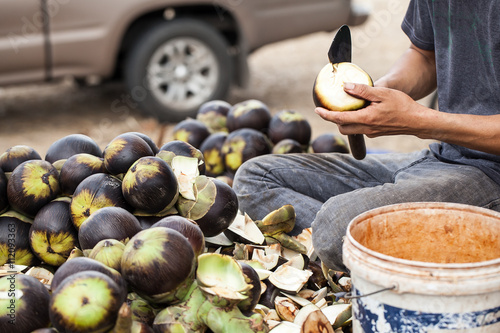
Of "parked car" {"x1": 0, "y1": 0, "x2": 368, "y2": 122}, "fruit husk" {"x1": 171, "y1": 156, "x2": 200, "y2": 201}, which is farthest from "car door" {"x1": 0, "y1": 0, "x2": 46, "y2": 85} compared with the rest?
Result: "fruit husk" {"x1": 171, "y1": 156, "x2": 200, "y2": 201}

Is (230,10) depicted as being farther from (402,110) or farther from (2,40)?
(402,110)

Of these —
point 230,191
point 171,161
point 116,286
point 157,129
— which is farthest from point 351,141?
point 157,129

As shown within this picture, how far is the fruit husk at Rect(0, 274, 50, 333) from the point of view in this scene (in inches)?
56.6

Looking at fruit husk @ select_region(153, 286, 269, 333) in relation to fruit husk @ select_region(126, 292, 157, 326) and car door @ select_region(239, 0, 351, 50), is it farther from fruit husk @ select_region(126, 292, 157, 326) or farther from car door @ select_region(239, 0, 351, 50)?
car door @ select_region(239, 0, 351, 50)

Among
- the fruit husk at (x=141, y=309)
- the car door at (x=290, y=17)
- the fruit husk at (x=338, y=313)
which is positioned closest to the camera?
the fruit husk at (x=141, y=309)

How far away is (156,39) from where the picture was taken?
505cm

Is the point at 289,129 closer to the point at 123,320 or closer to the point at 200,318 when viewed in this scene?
the point at 200,318

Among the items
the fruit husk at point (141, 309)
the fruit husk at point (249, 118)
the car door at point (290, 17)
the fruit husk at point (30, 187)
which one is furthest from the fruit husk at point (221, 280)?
the car door at point (290, 17)

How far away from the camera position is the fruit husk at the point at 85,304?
134 centimetres

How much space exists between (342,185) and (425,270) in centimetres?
111

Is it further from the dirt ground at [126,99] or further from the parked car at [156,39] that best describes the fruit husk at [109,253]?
the parked car at [156,39]

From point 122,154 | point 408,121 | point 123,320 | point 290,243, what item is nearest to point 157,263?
point 123,320

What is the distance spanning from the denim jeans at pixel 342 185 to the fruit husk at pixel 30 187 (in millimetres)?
836

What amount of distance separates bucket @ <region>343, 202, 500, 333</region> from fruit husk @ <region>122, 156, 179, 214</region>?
1.90 feet
